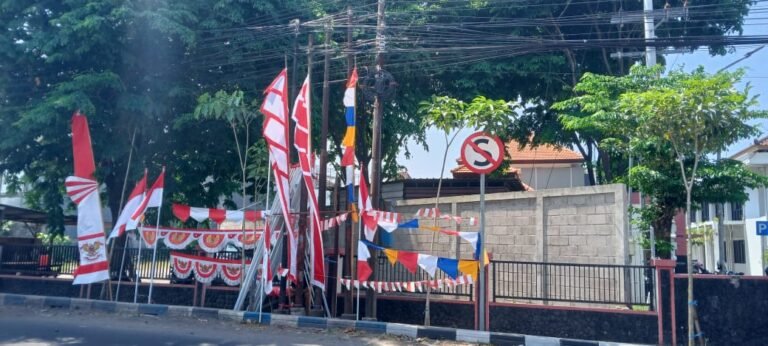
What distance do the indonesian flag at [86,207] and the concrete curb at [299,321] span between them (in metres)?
0.65

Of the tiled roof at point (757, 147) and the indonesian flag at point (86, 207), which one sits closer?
the indonesian flag at point (86, 207)

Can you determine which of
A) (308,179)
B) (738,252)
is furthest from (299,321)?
(738,252)

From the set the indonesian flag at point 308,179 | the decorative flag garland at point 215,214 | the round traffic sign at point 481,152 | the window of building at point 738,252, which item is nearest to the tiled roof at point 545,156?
the window of building at point 738,252

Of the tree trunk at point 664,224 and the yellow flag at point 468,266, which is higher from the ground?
the tree trunk at point 664,224

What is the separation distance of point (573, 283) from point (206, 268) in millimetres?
7077

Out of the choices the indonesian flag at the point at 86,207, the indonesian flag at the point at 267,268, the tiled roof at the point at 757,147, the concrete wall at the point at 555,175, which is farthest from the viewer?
the concrete wall at the point at 555,175

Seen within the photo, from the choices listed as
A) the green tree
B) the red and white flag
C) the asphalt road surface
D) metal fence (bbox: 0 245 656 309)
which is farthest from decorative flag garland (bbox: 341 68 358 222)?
the green tree

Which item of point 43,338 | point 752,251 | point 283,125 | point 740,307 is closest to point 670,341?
point 740,307

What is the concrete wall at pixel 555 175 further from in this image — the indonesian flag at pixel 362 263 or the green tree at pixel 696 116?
the green tree at pixel 696 116

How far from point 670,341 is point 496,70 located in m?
8.35

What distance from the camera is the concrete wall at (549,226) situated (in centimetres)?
1133

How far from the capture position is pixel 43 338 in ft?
32.0

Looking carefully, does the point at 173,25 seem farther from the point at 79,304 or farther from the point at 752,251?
the point at 752,251

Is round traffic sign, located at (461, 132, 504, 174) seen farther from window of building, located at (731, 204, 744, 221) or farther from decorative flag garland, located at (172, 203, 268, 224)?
window of building, located at (731, 204, 744, 221)
